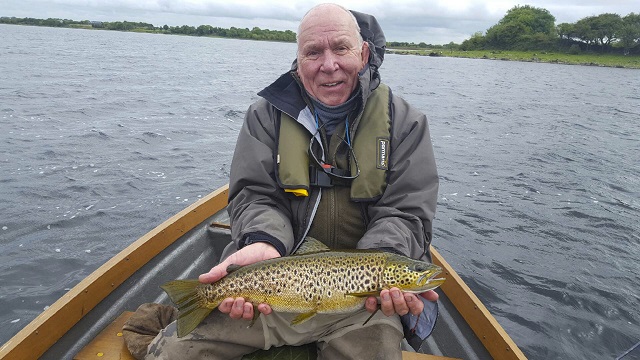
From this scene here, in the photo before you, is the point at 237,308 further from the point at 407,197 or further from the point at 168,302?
the point at 168,302

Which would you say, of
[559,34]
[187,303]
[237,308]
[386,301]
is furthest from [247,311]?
[559,34]

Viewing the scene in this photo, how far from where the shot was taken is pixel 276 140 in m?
3.62

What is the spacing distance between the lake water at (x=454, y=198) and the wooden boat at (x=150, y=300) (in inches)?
93.1

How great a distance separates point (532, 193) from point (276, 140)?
1114 centimetres

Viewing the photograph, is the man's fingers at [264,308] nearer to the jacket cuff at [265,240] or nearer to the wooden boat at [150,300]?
the jacket cuff at [265,240]

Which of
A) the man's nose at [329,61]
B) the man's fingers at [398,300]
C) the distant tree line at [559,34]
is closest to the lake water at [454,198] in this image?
the man's fingers at [398,300]

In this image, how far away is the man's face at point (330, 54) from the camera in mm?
3486

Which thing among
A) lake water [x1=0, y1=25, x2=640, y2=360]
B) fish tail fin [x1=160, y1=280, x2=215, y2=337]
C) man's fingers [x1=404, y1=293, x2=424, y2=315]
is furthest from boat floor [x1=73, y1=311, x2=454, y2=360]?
lake water [x1=0, y1=25, x2=640, y2=360]

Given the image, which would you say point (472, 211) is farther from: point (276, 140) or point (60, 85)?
point (60, 85)

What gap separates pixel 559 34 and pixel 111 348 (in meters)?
156

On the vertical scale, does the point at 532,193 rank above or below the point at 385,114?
below

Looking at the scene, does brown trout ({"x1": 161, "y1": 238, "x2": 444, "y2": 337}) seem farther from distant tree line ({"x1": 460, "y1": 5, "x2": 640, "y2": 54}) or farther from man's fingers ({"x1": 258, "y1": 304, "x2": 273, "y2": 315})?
distant tree line ({"x1": 460, "y1": 5, "x2": 640, "y2": 54})

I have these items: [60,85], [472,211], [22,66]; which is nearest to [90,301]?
[472,211]

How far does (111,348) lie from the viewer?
364 cm
